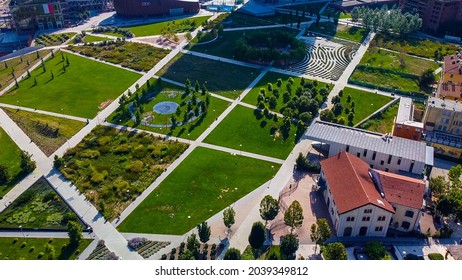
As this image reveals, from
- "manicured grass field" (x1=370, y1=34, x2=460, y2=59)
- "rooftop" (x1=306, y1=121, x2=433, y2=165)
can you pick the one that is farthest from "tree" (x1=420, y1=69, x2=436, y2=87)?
"rooftop" (x1=306, y1=121, x2=433, y2=165)

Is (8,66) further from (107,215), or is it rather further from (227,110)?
(107,215)

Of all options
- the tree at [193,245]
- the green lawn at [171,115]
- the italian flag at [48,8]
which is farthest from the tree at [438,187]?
the italian flag at [48,8]

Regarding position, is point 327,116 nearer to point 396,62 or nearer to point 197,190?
point 197,190

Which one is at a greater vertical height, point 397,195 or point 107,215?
point 397,195

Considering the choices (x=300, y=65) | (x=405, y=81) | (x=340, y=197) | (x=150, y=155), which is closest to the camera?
(x=340, y=197)

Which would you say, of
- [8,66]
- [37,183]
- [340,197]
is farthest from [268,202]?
[8,66]

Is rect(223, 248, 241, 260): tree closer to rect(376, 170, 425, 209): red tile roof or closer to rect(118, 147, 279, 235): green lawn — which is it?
rect(118, 147, 279, 235): green lawn

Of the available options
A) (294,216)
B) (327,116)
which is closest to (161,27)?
(327,116)
